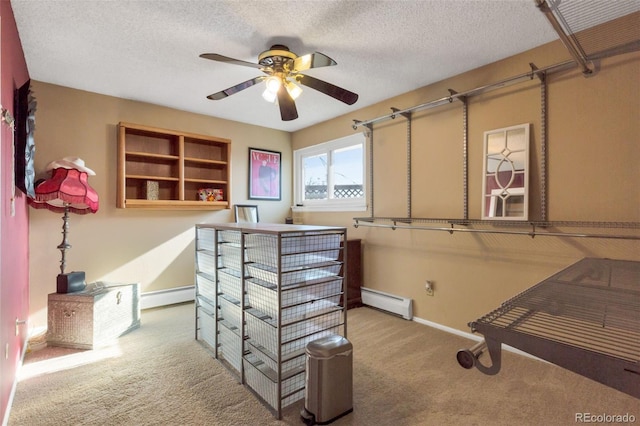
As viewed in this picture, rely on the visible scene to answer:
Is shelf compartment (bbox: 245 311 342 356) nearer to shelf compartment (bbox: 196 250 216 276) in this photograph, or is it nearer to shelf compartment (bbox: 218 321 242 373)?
shelf compartment (bbox: 218 321 242 373)

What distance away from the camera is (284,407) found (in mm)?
1858

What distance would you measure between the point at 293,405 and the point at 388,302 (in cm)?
194

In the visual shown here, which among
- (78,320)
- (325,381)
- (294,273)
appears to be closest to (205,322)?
(78,320)

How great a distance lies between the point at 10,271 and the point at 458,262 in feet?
11.3

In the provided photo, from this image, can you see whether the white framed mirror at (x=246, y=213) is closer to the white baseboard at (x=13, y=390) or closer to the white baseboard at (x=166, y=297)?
the white baseboard at (x=166, y=297)

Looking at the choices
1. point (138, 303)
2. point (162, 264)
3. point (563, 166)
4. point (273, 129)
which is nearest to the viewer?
point (563, 166)

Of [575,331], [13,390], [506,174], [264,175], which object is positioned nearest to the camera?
[575,331]

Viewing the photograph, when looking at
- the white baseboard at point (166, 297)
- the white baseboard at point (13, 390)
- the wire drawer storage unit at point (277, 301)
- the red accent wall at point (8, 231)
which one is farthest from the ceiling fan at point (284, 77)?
the white baseboard at point (166, 297)

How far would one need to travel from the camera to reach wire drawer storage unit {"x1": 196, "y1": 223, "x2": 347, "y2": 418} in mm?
1836

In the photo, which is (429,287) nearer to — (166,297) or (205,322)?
(205,322)

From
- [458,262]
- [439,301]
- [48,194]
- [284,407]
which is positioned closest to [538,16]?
[458,262]

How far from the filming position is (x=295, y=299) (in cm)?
189

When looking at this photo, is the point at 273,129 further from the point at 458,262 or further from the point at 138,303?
the point at 458,262

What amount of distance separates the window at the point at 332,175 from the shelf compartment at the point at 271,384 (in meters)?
2.40
